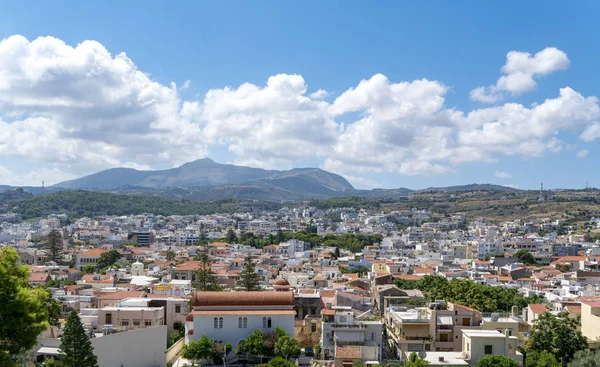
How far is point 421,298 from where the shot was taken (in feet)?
126

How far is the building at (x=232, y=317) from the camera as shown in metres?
28.7

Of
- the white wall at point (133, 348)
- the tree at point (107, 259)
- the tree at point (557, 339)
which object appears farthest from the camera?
the tree at point (107, 259)

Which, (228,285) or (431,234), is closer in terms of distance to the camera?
(228,285)

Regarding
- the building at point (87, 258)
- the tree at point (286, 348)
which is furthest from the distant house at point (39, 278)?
the tree at point (286, 348)

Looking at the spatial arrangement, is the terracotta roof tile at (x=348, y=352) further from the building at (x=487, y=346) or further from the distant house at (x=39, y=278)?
the distant house at (x=39, y=278)

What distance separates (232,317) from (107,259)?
4581cm

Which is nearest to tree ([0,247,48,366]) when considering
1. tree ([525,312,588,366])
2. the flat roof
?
the flat roof

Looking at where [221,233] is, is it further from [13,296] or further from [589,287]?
[13,296]

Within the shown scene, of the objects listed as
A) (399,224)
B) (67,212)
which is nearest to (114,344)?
(399,224)

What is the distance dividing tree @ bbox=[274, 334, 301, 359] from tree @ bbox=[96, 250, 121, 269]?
4489 centimetres

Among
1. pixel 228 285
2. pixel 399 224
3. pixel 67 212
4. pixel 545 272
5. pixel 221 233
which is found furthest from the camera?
pixel 67 212

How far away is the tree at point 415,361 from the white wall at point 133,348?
407 inches

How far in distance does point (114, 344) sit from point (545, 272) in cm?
4609

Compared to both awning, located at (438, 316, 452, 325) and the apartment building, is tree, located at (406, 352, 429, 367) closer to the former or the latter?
the apartment building
